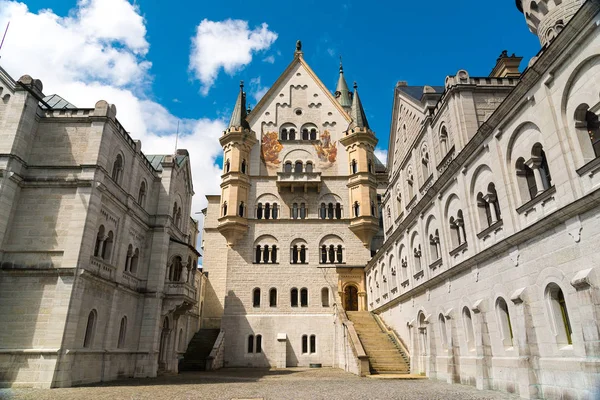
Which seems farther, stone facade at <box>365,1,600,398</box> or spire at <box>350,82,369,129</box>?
spire at <box>350,82,369,129</box>

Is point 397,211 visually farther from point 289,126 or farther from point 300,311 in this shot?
point 289,126

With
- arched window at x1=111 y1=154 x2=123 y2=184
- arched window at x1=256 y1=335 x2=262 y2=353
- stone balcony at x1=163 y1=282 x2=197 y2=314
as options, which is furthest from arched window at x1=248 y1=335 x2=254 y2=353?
arched window at x1=111 y1=154 x2=123 y2=184

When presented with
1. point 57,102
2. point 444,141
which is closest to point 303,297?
point 444,141

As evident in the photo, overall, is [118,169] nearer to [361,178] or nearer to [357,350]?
[357,350]

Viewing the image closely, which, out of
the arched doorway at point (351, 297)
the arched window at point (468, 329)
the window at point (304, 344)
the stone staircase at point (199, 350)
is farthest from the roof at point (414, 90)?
the stone staircase at point (199, 350)

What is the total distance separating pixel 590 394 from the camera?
10.2 metres

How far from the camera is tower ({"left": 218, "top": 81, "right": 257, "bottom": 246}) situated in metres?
41.2

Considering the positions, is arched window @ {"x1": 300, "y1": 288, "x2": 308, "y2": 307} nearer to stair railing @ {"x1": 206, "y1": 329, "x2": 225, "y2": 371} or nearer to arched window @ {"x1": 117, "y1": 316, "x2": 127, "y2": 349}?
stair railing @ {"x1": 206, "y1": 329, "x2": 225, "y2": 371}

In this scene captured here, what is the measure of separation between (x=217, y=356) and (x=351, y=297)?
14.3 meters

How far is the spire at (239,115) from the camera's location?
44875 mm

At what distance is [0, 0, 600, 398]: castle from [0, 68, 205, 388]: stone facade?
0.10m

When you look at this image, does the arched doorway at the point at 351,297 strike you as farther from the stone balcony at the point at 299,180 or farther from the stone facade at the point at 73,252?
the stone facade at the point at 73,252

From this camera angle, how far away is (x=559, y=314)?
11953 mm

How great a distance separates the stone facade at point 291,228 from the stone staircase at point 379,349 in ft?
7.80
